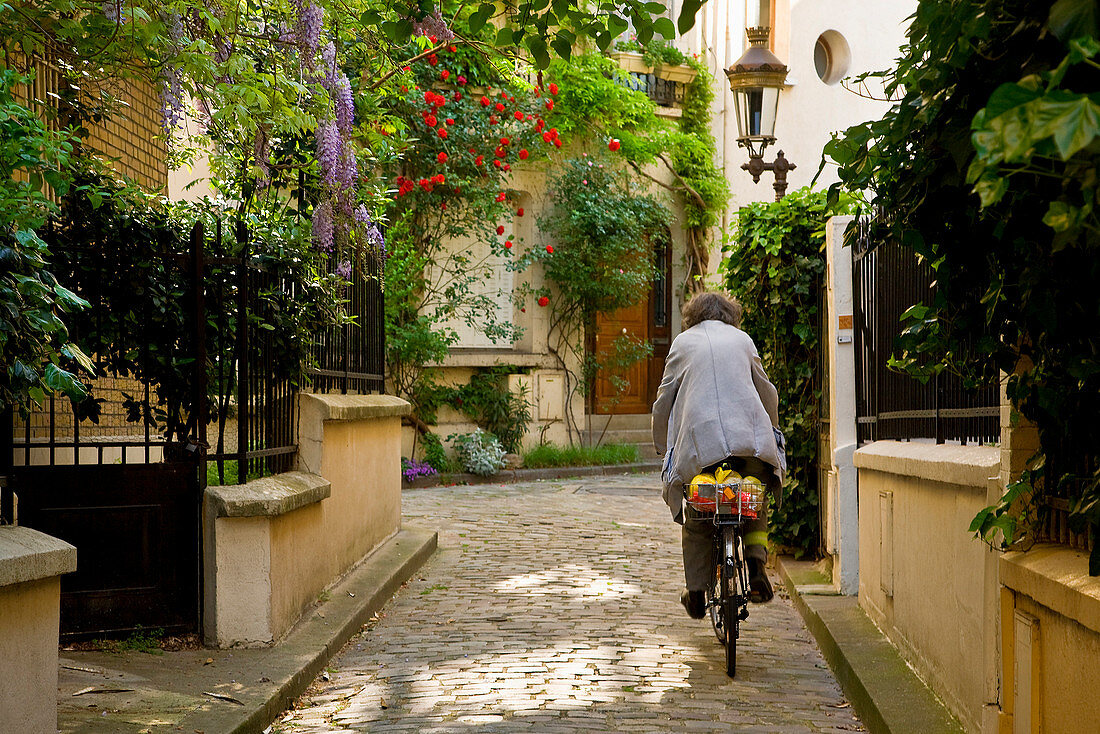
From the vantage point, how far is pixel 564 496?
48.3ft

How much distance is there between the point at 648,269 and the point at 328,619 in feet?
41.0

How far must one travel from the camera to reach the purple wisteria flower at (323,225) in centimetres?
754

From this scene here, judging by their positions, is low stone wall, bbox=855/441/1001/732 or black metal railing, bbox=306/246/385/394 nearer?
low stone wall, bbox=855/441/1001/732

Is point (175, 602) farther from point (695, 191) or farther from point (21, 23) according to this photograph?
point (695, 191)

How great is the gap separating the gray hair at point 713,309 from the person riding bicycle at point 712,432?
4.2 inches

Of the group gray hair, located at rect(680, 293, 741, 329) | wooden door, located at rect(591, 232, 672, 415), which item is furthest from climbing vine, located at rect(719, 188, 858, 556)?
wooden door, located at rect(591, 232, 672, 415)

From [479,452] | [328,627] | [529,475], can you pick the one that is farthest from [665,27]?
[529,475]

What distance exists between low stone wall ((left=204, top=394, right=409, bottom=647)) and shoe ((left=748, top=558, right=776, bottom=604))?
101 inches

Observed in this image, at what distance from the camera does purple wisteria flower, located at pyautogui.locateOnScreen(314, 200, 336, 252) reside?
7535mm

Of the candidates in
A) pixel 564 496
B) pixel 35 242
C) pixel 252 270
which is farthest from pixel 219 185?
pixel 564 496

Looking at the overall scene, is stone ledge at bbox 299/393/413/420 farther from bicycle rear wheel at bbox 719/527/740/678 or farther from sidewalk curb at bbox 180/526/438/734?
bicycle rear wheel at bbox 719/527/740/678

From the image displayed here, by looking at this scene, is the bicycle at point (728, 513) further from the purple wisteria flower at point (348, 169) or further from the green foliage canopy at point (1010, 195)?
the purple wisteria flower at point (348, 169)

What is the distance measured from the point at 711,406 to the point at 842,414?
1.66 metres

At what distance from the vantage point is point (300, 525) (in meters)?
6.93
